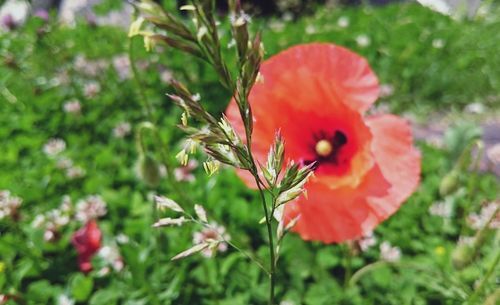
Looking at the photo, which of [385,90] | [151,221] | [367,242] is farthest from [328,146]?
[385,90]

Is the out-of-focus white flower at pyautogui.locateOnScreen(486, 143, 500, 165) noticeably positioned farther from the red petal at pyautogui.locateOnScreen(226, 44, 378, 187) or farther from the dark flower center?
the red petal at pyautogui.locateOnScreen(226, 44, 378, 187)

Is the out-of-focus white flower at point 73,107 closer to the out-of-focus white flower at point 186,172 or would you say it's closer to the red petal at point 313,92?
the out-of-focus white flower at point 186,172

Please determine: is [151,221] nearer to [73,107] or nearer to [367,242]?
[367,242]

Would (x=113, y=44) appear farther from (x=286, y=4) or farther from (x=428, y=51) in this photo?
(x=286, y=4)

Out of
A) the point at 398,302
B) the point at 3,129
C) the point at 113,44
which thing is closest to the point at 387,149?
the point at 398,302

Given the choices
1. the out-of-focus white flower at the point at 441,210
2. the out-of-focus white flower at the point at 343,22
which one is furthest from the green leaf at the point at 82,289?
the out-of-focus white flower at the point at 343,22
